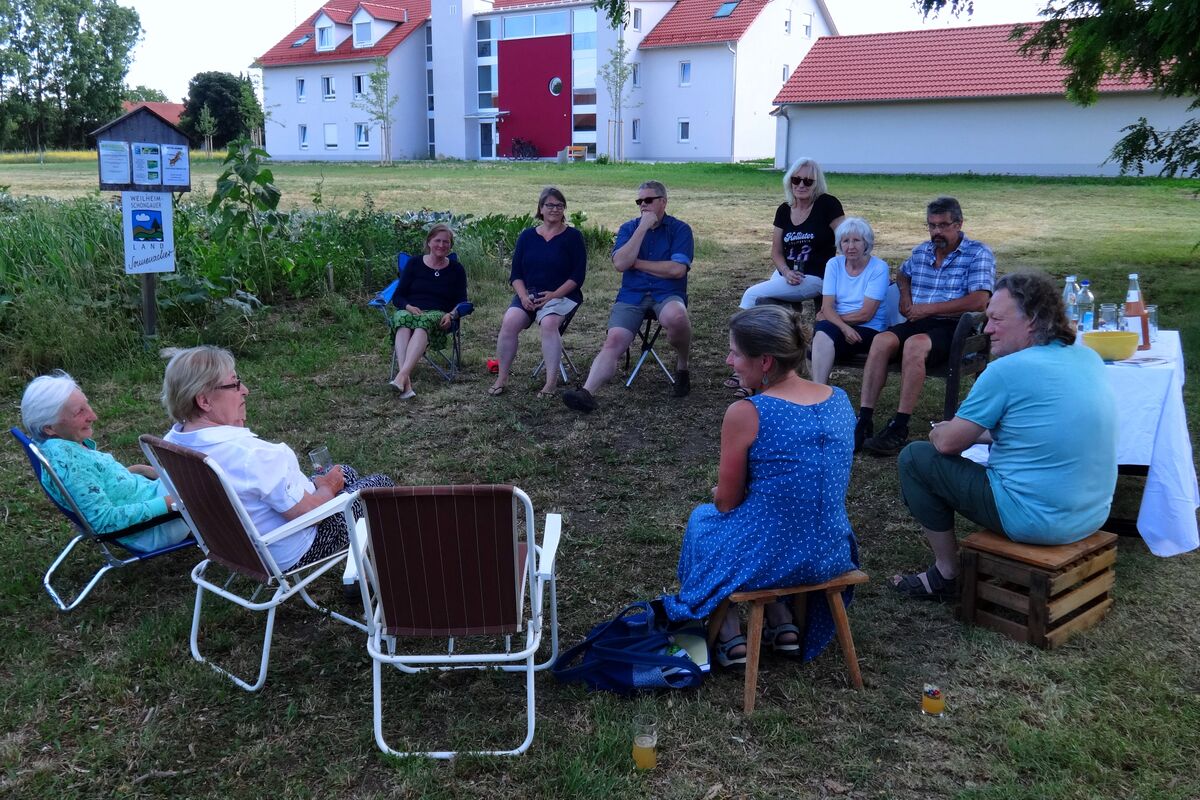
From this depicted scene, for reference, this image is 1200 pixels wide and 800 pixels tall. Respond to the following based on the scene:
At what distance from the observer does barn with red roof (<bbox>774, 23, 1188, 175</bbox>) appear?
2623 centimetres

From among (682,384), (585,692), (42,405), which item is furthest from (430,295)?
(585,692)

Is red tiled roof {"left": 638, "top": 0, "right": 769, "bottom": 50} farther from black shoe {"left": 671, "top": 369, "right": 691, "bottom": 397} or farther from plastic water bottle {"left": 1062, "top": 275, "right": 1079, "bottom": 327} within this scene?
plastic water bottle {"left": 1062, "top": 275, "right": 1079, "bottom": 327}

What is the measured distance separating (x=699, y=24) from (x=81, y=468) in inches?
1540

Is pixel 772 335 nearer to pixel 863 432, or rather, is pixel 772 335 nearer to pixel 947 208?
pixel 863 432

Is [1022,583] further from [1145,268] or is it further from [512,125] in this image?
[512,125]

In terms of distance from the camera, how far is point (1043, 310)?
10.5ft

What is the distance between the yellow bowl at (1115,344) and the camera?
4047 millimetres

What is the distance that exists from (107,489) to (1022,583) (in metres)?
3.39

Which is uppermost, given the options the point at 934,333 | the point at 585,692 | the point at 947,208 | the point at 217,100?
the point at 217,100

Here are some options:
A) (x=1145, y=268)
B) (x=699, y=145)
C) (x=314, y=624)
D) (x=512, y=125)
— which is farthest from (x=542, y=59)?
(x=314, y=624)

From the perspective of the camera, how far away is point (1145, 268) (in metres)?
10.3

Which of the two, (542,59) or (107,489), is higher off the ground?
(542,59)

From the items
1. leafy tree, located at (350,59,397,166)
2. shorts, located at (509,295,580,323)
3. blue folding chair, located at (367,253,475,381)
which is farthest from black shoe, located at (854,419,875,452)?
leafy tree, located at (350,59,397,166)

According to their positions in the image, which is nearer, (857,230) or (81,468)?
(81,468)
